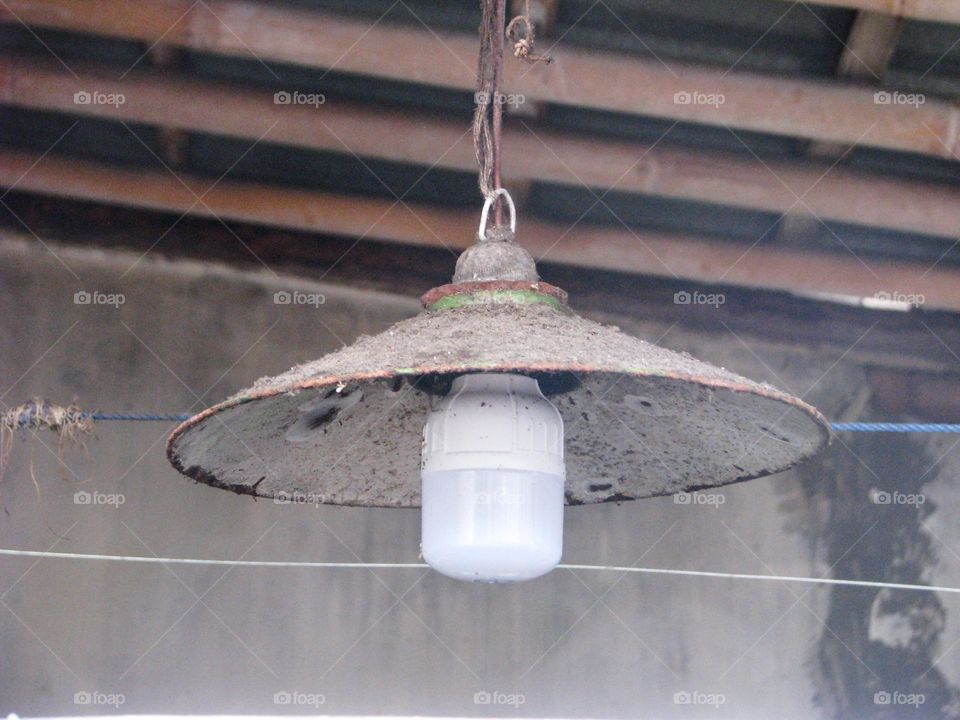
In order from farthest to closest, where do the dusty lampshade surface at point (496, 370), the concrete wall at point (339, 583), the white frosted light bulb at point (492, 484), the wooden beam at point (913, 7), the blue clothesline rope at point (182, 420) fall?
the concrete wall at point (339, 583) < the wooden beam at point (913, 7) < the blue clothesline rope at point (182, 420) < the white frosted light bulb at point (492, 484) < the dusty lampshade surface at point (496, 370)

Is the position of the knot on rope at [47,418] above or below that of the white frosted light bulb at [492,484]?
above

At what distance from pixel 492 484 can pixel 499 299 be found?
226 millimetres

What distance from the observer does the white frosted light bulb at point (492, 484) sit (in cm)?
157

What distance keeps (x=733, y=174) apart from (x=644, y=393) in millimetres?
1814

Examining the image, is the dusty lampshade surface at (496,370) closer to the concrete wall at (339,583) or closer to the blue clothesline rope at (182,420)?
the blue clothesline rope at (182,420)

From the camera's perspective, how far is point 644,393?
1.74 meters

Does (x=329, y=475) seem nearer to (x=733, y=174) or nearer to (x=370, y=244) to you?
(x=733, y=174)

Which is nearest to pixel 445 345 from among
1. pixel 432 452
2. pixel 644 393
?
pixel 432 452

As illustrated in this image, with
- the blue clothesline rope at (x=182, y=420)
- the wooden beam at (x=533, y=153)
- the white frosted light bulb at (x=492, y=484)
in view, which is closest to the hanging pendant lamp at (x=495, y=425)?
the white frosted light bulb at (x=492, y=484)

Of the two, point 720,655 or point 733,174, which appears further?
point 720,655

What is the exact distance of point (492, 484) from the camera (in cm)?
158

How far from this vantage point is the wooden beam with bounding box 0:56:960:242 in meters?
3.33

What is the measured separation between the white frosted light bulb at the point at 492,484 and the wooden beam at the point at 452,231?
2.09 metres

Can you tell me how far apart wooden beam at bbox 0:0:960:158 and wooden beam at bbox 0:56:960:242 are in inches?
8.9
